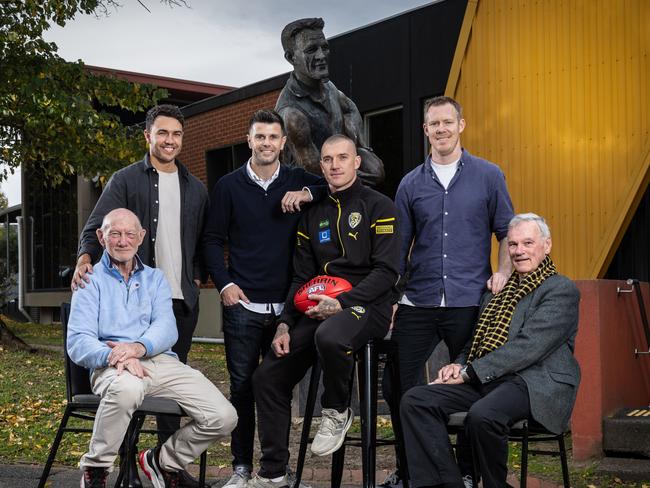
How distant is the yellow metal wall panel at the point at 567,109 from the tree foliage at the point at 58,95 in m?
6.75

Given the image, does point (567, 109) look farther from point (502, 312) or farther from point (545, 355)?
point (545, 355)

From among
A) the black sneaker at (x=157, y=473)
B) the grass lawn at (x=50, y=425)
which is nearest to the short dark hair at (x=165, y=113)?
the black sneaker at (x=157, y=473)

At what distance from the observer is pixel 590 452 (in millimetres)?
6992

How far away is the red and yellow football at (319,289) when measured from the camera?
15.3 ft

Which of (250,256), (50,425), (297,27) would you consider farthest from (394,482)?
(50,425)

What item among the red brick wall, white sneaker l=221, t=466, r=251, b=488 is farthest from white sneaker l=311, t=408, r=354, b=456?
the red brick wall

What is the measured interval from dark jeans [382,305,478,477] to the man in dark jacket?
1234 mm

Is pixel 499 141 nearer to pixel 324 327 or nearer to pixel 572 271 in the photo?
pixel 572 271

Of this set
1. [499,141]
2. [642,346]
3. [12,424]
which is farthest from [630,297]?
[12,424]

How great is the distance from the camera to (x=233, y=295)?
5148 millimetres

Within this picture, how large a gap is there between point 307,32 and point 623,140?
Result: 139 inches

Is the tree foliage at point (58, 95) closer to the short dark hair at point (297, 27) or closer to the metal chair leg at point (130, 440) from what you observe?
the short dark hair at point (297, 27)

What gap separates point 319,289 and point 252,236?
0.71 meters

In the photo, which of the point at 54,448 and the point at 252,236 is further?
the point at 252,236
